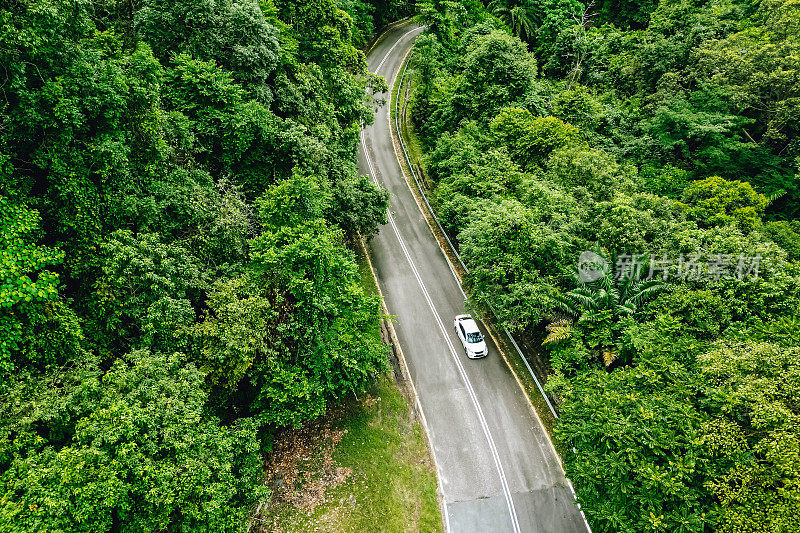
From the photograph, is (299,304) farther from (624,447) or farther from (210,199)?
(624,447)

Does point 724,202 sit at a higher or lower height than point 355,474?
higher

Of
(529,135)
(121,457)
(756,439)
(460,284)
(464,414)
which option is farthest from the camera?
(460,284)

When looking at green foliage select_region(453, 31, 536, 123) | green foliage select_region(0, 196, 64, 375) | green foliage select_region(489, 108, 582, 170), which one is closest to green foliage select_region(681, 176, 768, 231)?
green foliage select_region(489, 108, 582, 170)

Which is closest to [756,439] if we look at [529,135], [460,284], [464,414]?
[464,414]

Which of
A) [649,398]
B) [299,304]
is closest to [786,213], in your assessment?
[649,398]

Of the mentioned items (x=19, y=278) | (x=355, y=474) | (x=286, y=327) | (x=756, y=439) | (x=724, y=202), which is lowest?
(x=355, y=474)

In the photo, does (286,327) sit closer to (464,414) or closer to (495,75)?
(464,414)
